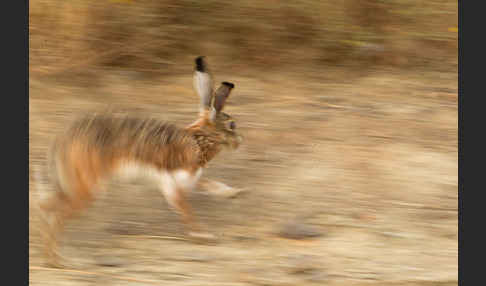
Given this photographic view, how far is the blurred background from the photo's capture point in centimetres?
628

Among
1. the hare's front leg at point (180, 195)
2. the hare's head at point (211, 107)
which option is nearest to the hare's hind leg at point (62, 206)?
the hare's front leg at point (180, 195)

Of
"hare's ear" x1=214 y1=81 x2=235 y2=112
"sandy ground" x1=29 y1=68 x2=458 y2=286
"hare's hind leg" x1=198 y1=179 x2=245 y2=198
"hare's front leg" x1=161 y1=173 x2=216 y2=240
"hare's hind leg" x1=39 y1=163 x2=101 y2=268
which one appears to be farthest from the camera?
"hare's hind leg" x1=198 y1=179 x2=245 y2=198

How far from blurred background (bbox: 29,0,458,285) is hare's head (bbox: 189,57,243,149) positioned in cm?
71

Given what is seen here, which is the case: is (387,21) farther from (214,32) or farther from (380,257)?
(380,257)

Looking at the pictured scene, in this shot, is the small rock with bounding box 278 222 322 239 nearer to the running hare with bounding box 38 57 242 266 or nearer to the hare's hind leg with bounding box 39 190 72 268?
the running hare with bounding box 38 57 242 266

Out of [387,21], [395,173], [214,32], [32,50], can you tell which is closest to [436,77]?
[387,21]

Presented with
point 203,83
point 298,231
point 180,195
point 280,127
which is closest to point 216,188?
point 180,195

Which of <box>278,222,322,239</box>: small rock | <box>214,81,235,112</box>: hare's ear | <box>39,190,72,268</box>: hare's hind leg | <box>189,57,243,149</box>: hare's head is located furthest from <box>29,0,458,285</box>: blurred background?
<box>214,81,235,112</box>: hare's ear

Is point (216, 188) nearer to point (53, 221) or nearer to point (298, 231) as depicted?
point (298, 231)

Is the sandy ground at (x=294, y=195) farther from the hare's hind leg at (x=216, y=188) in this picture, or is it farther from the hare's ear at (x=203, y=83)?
the hare's ear at (x=203, y=83)

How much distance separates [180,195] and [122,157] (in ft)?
1.93

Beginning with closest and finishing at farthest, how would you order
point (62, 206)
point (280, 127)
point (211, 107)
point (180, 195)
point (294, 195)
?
point (62, 206) < point (180, 195) < point (211, 107) < point (294, 195) < point (280, 127)

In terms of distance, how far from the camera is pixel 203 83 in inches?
262

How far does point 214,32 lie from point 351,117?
6.26 ft
